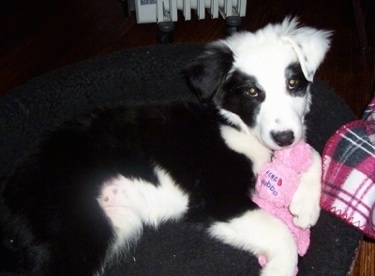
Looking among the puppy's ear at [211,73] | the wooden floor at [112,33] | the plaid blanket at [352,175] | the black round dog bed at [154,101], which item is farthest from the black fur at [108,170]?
the wooden floor at [112,33]

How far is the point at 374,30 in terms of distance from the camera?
3770 mm

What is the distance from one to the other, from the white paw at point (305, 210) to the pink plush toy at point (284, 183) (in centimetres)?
5

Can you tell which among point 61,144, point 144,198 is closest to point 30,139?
point 61,144

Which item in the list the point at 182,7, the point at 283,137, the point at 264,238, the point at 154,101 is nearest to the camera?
the point at 283,137

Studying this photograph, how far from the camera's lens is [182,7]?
12.1 feet

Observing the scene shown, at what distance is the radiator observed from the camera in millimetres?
3535

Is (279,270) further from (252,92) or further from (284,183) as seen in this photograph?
(252,92)

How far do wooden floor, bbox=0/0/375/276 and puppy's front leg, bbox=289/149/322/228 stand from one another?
52.1 inches

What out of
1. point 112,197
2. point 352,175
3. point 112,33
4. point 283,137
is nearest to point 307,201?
point 352,175

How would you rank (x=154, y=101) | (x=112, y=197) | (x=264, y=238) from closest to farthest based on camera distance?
1. (x=264, y=238)
2. (x=112, y=197)
3. (x=154, y=101)

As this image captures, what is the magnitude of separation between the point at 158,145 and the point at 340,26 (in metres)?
2.52

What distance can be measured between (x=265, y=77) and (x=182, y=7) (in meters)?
2.09

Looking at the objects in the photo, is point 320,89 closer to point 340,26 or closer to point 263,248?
point 263,248

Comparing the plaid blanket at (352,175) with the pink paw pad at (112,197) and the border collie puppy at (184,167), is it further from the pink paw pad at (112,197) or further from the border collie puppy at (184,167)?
the pink paw pad at (112,197)
